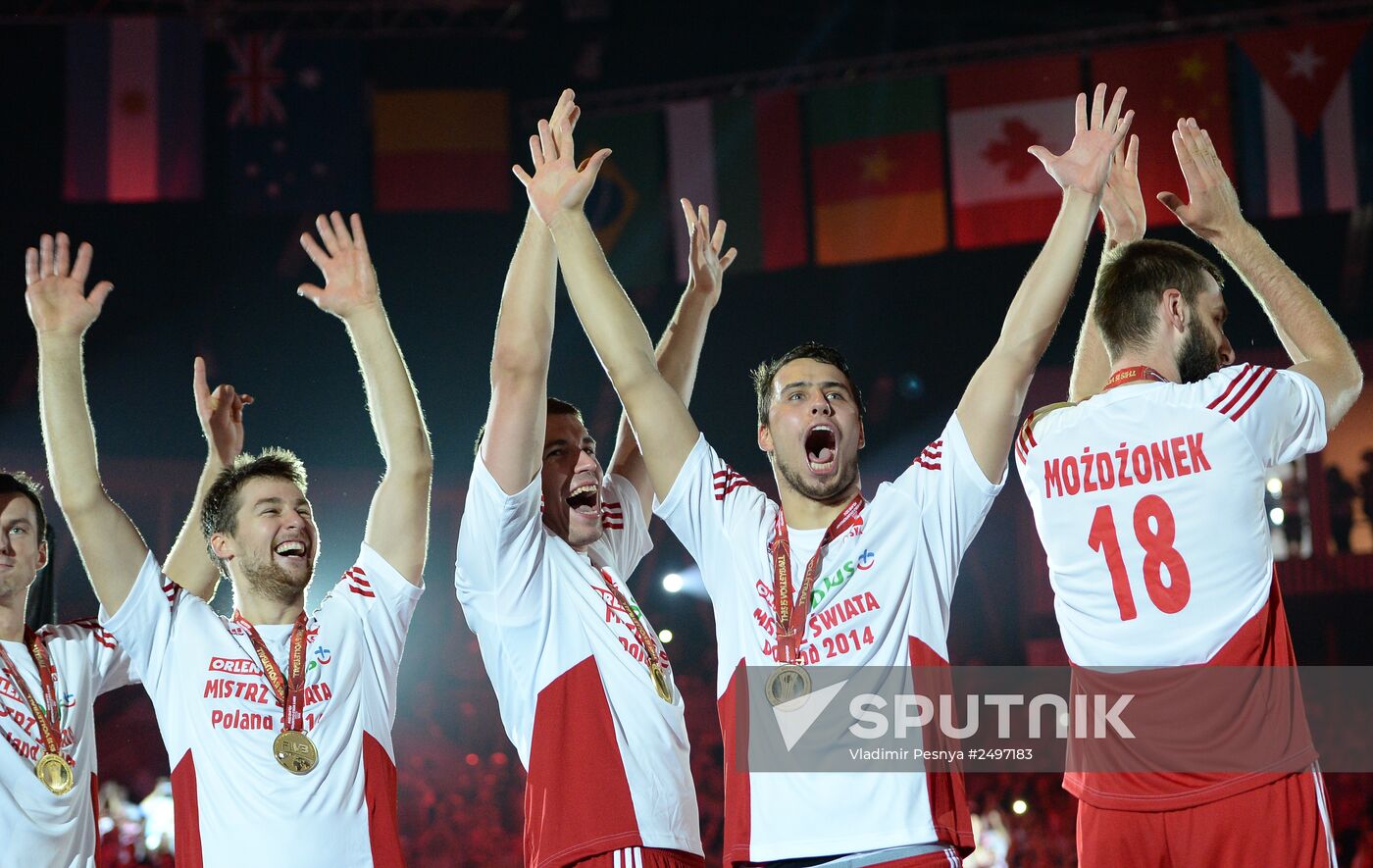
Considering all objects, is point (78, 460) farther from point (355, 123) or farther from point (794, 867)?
point (355, 123)

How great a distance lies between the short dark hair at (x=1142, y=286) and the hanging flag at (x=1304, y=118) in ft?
31.8

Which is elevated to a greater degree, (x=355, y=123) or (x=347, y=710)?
(x=355, y=123)

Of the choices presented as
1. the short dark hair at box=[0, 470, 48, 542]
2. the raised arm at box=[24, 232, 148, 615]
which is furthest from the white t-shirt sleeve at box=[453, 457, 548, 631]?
the short dark hair at box=[0, 470, 48, 542]

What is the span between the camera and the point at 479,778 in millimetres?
11469

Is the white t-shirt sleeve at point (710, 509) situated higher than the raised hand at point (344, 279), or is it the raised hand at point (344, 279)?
the raised hand at point (344, 279)

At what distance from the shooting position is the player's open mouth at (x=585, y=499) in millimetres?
3615

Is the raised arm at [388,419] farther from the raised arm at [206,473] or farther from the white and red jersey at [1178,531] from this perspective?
the white and red jersey at [1178,531]

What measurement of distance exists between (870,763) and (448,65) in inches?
451

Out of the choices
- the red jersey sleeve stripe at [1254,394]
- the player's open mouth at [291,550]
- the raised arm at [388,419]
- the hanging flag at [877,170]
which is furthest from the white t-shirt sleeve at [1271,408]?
the hanging flag at [877,170]

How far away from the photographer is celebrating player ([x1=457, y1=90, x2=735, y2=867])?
10.2ft

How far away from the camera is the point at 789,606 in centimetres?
309

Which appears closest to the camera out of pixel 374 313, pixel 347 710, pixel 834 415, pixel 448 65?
pixel 834 415

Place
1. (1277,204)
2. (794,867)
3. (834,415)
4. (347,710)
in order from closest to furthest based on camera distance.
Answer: (794,867) < (834,415) < (347,710) < (1277,204)

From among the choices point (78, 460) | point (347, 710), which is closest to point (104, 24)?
point (78, 460)
